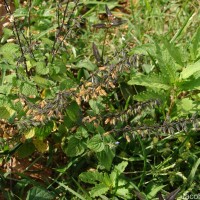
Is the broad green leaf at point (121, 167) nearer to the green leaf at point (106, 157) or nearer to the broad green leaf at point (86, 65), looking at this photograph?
the green leaf at point (106, 157)

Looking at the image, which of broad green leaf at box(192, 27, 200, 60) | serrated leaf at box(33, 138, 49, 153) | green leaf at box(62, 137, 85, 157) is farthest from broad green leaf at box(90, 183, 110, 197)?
broad green leaf at box(192, 27, 200, 60)

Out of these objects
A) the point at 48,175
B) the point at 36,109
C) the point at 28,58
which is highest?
the point at 28,58

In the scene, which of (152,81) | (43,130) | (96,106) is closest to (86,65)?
(96,106)

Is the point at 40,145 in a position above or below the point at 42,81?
below

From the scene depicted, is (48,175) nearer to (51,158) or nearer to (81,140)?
(51,158)

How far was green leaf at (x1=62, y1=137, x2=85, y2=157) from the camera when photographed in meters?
2.69

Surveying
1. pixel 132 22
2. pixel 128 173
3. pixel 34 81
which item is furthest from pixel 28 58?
pixel 132 22

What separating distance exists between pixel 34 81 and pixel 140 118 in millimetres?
791

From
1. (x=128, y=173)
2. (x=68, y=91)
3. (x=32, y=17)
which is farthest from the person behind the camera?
(x=32, y=17)

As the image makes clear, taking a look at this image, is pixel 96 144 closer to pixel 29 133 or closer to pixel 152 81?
pixel 29 133

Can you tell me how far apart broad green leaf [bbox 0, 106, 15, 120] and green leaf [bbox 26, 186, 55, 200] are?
46 centimetres

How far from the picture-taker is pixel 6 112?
257 centimetres

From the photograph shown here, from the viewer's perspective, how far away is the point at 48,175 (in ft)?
9.60

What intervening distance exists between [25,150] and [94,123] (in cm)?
52
